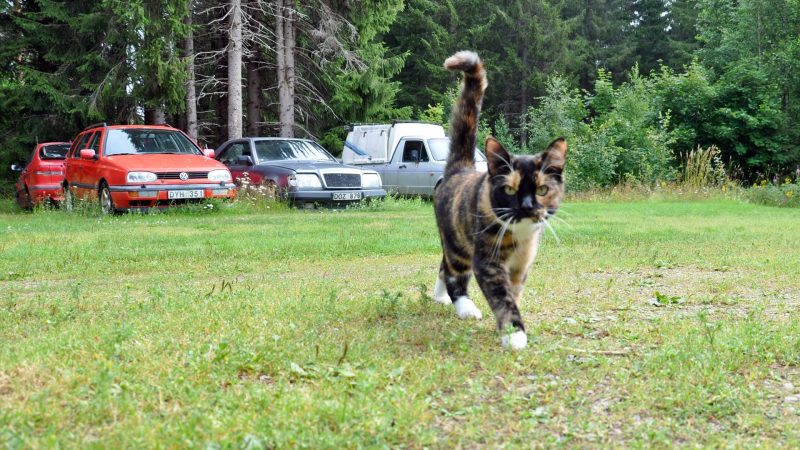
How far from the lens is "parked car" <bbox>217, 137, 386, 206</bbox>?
1678 cm

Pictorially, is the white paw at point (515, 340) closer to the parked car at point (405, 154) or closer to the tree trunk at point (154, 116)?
the parked car at point (405, 154)

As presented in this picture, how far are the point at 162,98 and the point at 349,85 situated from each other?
5825 mm

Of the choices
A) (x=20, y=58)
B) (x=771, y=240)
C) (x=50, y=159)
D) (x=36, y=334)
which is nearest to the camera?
(x=36, y=334)

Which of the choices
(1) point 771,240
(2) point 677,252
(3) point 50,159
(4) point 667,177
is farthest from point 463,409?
(4) point 667,177

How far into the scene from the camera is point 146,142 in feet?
52.5

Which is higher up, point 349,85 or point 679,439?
point 349,85

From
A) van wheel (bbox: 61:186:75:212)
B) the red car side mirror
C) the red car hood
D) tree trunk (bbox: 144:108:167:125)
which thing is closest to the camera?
the red car hood

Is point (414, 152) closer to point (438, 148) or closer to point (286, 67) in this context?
point (438, 148)

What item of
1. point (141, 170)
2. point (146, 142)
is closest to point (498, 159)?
point (141, 170)

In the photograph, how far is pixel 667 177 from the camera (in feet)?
75.2

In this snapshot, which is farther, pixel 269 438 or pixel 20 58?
pixel 20 58

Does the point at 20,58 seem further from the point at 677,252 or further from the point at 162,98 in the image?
the point at 677,252

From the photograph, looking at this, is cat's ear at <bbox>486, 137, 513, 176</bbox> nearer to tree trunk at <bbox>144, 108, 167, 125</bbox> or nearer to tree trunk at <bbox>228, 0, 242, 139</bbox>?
tree trunk at <bbox>228, 0, 242, 139</bbox>

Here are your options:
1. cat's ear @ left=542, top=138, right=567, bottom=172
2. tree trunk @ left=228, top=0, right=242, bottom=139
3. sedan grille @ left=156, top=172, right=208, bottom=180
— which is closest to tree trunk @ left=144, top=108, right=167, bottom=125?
tree trunk @ left=228, top=0, right=242, bottom=139
